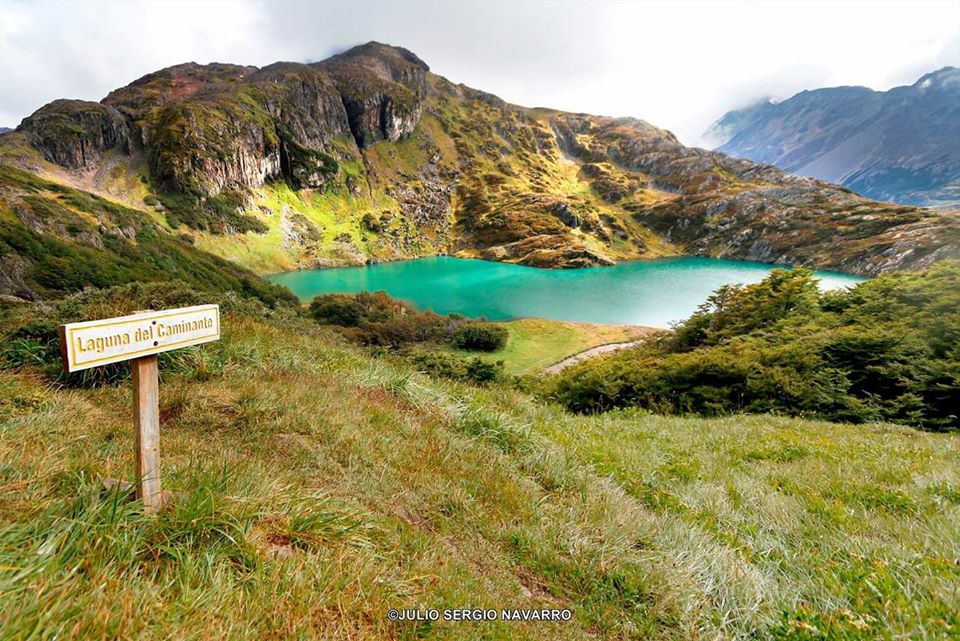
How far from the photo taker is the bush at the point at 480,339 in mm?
42281

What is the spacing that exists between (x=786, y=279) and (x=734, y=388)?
45.0 feet

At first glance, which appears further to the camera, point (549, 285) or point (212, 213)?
point (212, 213)

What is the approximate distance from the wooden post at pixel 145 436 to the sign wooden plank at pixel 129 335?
0.12 m

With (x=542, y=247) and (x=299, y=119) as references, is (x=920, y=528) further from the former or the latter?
(x=299, y=119)

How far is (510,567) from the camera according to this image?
10.7 feet

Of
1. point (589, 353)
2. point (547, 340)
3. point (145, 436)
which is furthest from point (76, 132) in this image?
point (145, 436)

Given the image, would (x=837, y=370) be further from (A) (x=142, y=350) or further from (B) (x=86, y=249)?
(B) (x=86, y=249)

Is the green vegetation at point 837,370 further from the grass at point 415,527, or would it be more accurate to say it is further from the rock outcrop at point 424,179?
the rock outcrop at point 424,179

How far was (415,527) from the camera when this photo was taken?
3375 mm

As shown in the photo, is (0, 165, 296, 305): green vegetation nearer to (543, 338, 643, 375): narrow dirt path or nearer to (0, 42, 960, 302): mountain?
(0, 42, 960, 302): mountain

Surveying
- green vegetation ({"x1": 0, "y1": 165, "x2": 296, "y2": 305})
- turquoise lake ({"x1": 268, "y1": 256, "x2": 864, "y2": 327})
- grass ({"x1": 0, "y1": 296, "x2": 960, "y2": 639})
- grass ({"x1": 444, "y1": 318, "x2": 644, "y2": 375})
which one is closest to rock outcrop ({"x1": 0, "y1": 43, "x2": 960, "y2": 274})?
green vegetation ({"x1": 0, "y1": 165, "x2": 296, "y2": 305})

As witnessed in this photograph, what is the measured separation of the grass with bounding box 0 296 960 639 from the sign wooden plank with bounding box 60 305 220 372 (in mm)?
878

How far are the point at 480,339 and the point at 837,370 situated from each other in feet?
106

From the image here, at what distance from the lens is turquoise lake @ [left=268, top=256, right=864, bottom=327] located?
58.4 meters
